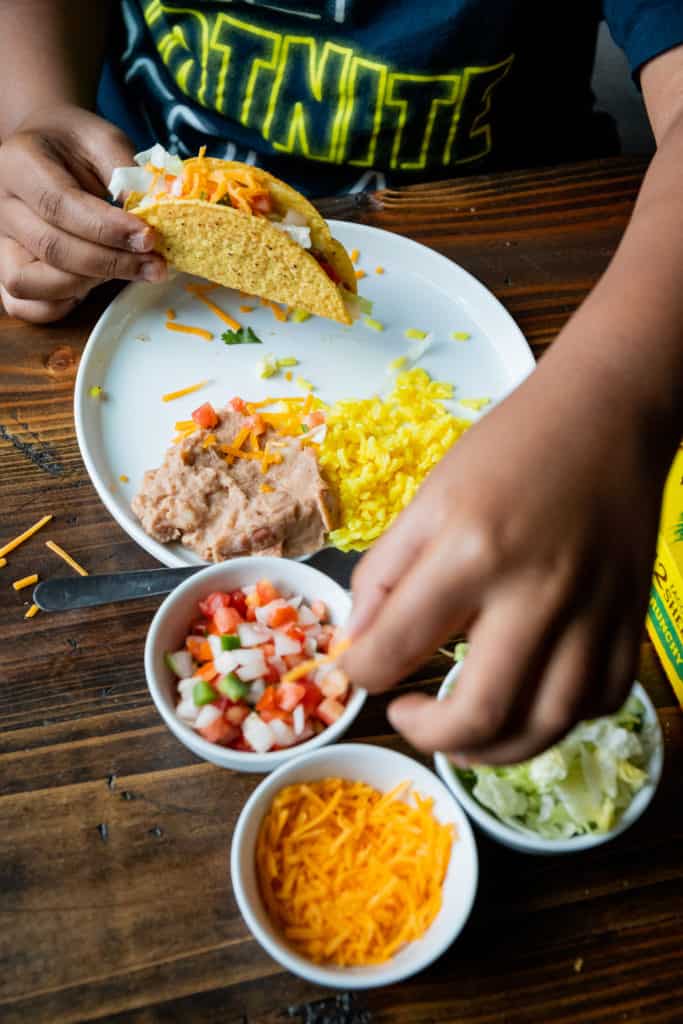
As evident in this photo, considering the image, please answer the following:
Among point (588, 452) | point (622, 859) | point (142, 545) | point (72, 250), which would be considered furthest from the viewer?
point (72, 250)

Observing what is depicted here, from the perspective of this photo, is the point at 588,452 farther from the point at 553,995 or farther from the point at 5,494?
the point at 5,494

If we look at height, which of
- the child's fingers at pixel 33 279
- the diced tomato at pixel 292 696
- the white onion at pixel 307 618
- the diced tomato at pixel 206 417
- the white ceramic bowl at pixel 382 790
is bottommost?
the white ceramic bowl at pixel 382 790

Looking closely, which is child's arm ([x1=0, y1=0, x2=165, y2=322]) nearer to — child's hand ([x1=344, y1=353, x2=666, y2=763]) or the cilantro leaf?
the cilantro leaf

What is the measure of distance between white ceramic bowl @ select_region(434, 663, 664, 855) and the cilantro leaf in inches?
32.2

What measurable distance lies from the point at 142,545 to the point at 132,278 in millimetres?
515

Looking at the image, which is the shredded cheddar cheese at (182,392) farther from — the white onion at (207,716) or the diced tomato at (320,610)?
the white onion at (207,716)

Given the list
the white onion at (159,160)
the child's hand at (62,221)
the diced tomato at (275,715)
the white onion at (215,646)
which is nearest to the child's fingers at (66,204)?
the child's hand at (62,221)

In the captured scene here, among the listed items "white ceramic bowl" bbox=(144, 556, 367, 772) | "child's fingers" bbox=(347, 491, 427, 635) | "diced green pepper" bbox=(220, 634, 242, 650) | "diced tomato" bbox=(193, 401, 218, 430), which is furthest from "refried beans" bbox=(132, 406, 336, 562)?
"child's fingers" bbox=(347, 491, 427, 635)

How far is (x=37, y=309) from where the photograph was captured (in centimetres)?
156

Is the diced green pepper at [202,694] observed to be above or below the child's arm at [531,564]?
below

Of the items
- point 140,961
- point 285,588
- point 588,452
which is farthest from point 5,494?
point 588,452

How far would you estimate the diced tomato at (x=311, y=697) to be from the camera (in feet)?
3.64

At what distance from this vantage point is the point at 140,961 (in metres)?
1.01

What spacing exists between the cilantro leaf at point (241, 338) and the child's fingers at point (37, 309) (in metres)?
0.28
